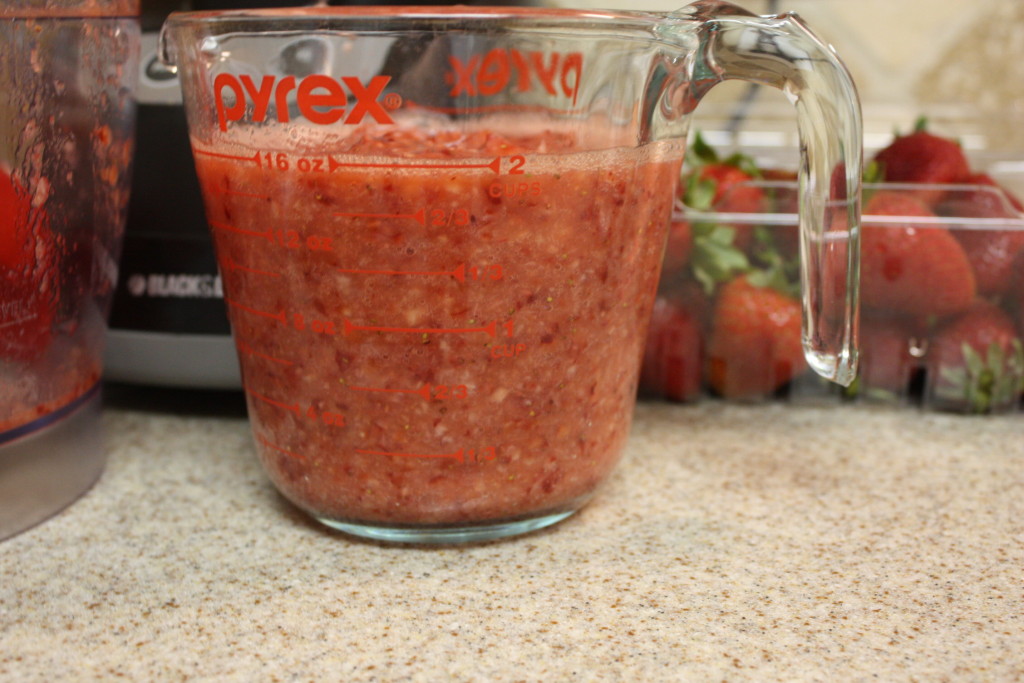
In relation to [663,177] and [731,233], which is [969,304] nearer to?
[731,233]

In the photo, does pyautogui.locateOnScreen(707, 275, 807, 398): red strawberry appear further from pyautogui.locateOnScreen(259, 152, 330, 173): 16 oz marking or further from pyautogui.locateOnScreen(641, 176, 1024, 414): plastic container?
pyautogui.locateOnScreen(259, 152, 330, 173): 16 oz marking

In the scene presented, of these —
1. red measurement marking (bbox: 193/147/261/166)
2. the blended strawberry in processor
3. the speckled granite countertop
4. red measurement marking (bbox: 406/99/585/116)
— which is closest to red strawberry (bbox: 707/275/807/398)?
the speckled granite countertop

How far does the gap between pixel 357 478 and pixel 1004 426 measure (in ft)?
1.88

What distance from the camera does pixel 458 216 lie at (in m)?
0.49

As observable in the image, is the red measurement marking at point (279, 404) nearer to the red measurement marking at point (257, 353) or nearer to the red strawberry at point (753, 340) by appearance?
the red measurement marking at point (257, 353)

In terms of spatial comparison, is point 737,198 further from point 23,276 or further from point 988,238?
point 23,276

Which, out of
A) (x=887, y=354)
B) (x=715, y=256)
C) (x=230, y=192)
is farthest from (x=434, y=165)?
(x=887, y=354)

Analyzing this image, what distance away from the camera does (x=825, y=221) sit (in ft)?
1.78

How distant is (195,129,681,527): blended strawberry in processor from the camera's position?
1.63 ft

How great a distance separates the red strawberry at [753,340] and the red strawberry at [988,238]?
154 millimetres

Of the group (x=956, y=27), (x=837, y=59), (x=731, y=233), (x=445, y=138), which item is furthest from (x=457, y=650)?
(x=956, y=27)

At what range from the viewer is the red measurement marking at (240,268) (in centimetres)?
54

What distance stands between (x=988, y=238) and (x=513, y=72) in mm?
517

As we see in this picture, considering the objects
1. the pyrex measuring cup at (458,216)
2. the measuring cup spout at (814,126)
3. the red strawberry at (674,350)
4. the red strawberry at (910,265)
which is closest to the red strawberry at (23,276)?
the pyrex measuring cup at (458,216)
